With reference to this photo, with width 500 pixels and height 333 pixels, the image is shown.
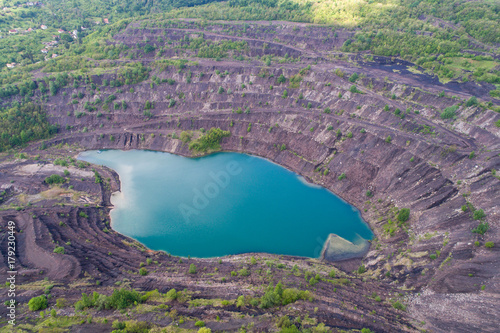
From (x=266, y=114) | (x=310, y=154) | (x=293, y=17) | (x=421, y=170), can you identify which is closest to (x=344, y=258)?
(x=421, y=170)

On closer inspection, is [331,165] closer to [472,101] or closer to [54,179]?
[472,101]

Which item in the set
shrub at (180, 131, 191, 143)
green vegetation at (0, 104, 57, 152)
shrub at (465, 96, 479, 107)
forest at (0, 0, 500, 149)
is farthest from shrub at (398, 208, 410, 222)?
green vegetation at (0, 104, 57, 152)

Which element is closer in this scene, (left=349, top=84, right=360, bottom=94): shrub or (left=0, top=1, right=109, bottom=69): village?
(left=349, top=84, right=360, bottom=94): shrub

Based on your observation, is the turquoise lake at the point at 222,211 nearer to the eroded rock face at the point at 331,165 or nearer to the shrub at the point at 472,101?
the eroded rock face at the point at 331,165

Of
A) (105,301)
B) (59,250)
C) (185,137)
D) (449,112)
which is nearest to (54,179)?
(59,250)

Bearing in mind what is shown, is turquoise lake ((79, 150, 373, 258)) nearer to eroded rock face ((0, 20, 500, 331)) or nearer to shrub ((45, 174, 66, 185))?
eroded rock face ((0, 20, 500, 331))

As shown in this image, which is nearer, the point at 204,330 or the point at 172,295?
the point at 204,330

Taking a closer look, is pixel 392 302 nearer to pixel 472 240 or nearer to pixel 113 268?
pixel 472 240
